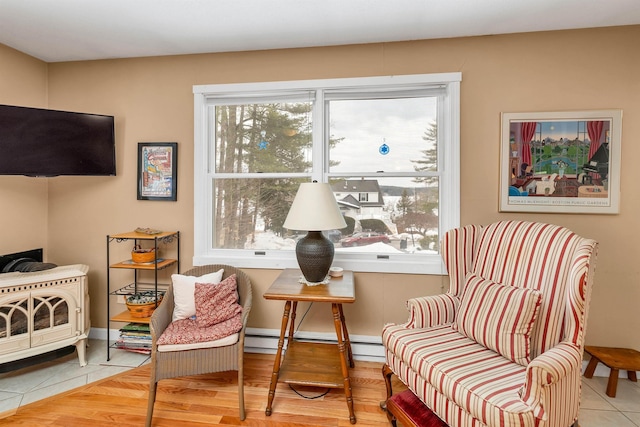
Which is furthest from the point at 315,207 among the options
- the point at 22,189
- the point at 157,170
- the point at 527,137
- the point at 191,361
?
the point at 22,189

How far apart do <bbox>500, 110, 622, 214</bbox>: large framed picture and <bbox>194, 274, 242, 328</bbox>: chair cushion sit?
80.9 inches

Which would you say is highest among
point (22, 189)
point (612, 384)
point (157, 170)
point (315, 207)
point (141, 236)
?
point (157, 170)

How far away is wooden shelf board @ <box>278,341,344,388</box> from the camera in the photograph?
2.05 meters

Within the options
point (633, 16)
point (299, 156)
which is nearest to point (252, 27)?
point (299, 156)

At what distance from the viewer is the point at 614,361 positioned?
2.14 m

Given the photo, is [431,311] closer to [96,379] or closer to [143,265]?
[143,265]

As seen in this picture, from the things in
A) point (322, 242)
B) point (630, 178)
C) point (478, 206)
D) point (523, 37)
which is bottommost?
point (322, 242)

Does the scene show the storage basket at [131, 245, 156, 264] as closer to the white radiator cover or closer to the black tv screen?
the white radiator cover

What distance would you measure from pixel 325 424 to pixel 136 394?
1.26 meters

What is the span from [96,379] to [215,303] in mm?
1042

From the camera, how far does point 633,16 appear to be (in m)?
2.17

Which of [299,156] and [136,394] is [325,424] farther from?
[299,156]

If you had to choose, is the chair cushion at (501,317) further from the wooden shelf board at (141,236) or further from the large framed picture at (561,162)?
the wooden shelf board at (141,236)

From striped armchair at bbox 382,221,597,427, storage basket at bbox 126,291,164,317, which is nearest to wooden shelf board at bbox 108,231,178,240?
storage basket at bbox 126,291,164,317
